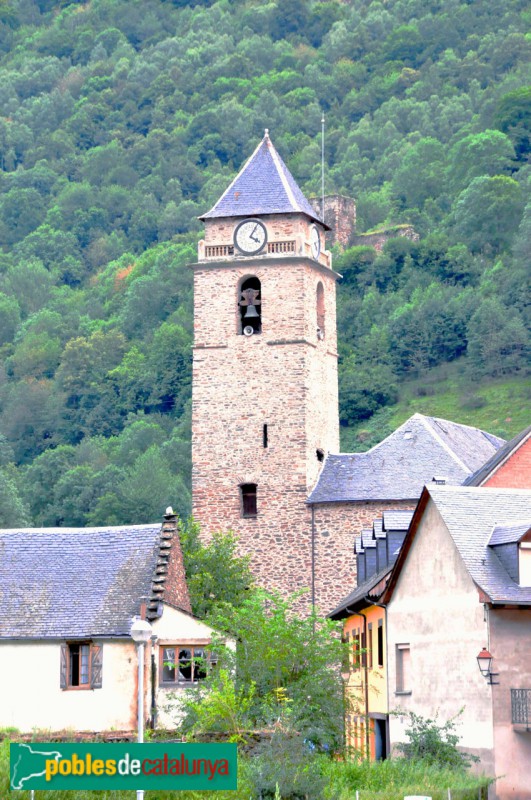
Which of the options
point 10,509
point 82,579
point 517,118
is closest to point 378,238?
point 517,118

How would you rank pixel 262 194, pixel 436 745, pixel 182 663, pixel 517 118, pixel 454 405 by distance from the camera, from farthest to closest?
pixel 517 118, pixel 454 405, pixel 262 194, pixel 182 663, pixel 436 745

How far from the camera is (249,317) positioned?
5769 cm

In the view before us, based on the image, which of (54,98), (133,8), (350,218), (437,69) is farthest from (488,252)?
(133,8)

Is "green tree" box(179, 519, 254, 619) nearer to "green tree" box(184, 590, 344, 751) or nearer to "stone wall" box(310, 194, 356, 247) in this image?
"green tree" box(184, 590, 344, 751)

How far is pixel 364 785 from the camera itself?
28.7 metres

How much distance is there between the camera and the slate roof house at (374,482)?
5422 centimetres

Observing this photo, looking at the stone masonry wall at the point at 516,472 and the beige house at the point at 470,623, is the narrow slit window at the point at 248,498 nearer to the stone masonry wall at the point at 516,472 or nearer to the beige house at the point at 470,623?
the stone masonry wall at the point at 516,472

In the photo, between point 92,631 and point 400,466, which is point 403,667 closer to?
point 92,631

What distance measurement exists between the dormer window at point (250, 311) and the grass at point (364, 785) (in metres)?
27.5

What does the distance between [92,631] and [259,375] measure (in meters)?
20.9

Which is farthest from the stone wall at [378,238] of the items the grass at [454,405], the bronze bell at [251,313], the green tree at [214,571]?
the green tree at [214,571]

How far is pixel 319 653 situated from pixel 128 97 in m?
128

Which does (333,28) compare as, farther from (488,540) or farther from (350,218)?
(488,540)

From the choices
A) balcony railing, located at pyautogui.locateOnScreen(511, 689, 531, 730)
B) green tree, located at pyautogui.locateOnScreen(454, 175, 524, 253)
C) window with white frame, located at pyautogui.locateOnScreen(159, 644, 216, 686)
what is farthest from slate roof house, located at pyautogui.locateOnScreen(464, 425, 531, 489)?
green tree, located at pyautogui.locateOnScreen(454, 175, 524, 253)
